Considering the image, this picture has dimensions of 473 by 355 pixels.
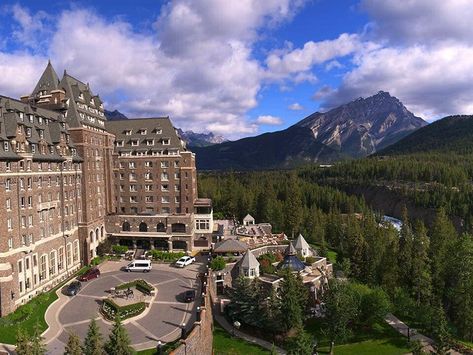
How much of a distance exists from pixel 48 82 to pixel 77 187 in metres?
18.7

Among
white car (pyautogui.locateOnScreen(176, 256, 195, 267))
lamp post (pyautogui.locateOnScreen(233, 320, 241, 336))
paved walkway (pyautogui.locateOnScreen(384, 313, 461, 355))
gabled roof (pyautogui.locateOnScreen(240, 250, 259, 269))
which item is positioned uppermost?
gabled roof (pyautogui.locateOnScreen(240, 250, 259, 269))

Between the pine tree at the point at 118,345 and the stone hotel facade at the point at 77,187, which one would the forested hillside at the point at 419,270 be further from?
the stone hotel facade at the point at 77,187

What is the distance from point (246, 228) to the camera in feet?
267

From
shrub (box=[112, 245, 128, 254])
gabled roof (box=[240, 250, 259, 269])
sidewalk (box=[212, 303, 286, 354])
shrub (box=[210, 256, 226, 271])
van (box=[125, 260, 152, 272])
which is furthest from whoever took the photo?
shrub (box=[112, 245, 128, 254])

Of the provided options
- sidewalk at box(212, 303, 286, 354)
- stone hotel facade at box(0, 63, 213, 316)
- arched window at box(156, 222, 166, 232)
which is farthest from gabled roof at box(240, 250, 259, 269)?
arched window at box(156, 222, 166, 232)

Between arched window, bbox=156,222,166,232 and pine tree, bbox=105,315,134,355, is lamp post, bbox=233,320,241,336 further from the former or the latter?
arched window, bbox=156,222,166,232

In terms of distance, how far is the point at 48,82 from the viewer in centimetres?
6378

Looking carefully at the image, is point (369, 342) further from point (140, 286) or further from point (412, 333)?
point (140, 286)

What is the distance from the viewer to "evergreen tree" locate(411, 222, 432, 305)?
50.6 meters

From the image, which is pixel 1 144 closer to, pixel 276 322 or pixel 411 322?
pixel 276 322

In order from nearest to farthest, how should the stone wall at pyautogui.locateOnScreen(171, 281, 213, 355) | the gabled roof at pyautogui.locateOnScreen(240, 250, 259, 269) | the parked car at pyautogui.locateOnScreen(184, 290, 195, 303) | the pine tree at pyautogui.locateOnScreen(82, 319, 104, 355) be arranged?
the pine tree at pyautogui.locateOnScreen(82, 319, 104, 355) < the stone wall at pyautogui.locateOnScreen(171, 281, 213, 355) < the parked car at pyautogui.locateOnScreen(184, 290, 195, 303) < the gabled roof at pyautogui.locateOnScreen(240, 250, 259, 269)

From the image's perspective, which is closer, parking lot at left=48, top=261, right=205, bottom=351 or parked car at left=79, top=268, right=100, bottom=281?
parking lot at left=48, top=261, right=205, bottom=351

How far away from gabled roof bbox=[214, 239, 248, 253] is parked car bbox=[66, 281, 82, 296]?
21.7m

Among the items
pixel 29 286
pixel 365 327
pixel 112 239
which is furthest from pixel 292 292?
pixel 112 239
